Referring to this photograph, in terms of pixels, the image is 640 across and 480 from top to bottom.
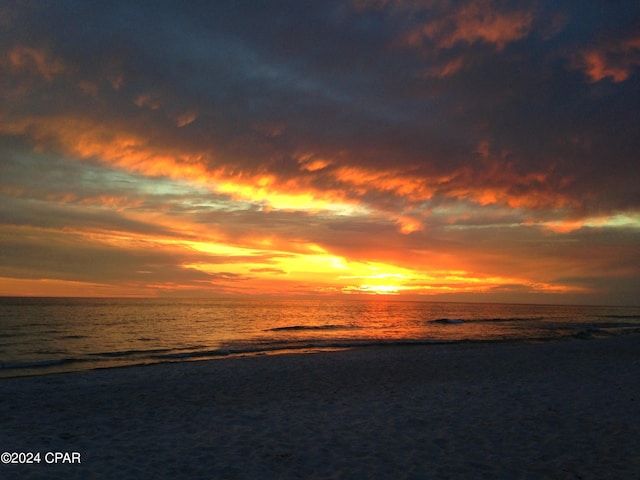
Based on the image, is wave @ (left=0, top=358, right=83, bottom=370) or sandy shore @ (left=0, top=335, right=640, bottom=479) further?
wave @ (left=0, top=358, right=83, bottom=370)

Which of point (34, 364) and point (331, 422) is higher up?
point (331, 422)

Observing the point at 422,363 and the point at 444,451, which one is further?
the point at 422,363

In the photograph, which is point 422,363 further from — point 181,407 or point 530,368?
point 181,407

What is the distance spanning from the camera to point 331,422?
1155cm

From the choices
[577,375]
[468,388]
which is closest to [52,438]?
[468,388]

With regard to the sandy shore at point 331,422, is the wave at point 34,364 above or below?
below

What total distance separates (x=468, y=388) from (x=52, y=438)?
44.0ft

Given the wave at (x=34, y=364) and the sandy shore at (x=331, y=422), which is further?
the wave at (x=34, y=364)

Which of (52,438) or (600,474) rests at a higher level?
(600,474)

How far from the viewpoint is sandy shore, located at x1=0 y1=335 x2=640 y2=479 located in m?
8.39

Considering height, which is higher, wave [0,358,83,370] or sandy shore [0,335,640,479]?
sandy shore [0,335,640,479]

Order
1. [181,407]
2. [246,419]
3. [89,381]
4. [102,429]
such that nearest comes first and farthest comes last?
[102,429], [246,419], [181,407], [89,381]

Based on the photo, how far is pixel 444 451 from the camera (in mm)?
9164

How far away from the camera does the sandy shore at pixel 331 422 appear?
839cm
